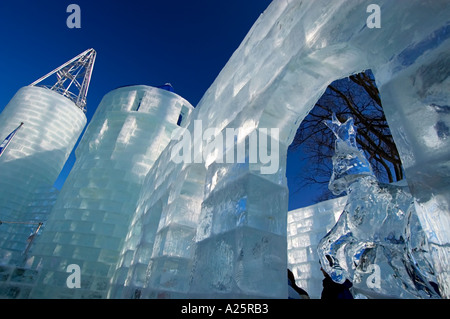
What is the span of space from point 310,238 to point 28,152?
32.0 ft

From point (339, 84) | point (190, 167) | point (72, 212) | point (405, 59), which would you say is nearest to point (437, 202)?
point (405, 59)

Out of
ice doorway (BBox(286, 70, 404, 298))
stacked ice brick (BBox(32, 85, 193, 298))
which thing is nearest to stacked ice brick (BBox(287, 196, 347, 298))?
ice doorway (BBox(286, 70, 404, 298))

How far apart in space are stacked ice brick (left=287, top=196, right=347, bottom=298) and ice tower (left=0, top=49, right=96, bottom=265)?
24.5ft

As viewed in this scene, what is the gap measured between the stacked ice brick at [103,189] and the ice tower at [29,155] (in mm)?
3688

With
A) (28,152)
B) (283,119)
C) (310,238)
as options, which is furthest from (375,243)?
(28,152)

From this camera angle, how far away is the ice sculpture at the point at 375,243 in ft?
2.74

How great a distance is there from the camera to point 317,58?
1.19 meters

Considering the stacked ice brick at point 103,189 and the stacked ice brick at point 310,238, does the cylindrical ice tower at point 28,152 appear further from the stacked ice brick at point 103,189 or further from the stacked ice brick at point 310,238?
the stacked ice brick at point 310,238

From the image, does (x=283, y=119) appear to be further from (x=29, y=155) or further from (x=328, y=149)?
(x=29, y=155)

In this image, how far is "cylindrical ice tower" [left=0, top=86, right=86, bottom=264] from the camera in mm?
8297

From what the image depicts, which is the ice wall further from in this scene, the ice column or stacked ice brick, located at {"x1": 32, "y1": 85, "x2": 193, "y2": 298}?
the ice column

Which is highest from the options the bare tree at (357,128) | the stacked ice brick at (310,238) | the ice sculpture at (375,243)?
the bare tree at (357,128)

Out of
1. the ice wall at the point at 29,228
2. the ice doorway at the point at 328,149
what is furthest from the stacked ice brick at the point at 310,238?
the ice wall at the point at 29,228
